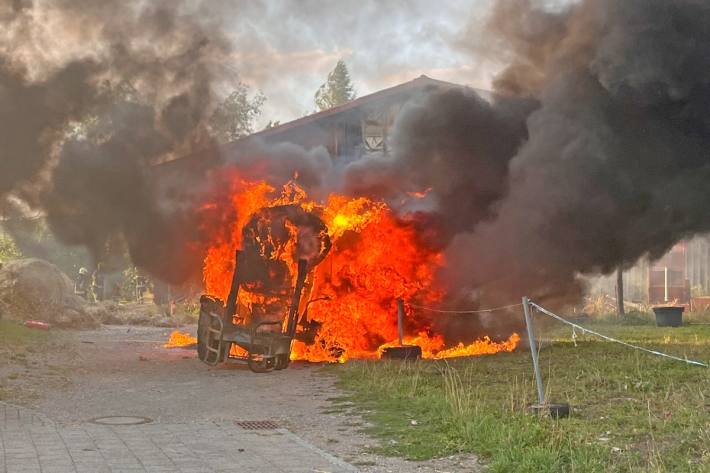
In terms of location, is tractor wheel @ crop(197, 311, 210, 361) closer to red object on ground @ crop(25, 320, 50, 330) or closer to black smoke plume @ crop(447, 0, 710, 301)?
black smoke plume @ crop(447, 0, 710, 301)

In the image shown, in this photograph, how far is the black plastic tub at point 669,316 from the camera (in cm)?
2125

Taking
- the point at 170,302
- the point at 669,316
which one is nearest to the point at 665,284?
the point at 669,316

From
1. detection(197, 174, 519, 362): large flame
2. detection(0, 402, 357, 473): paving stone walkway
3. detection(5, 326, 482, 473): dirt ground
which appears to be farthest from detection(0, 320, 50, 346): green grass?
detection(0, 402, 357, 473): paving stone walkway

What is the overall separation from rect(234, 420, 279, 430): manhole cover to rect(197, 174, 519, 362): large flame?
255 inches

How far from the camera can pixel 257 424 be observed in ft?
26.9

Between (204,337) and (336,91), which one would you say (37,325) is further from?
(336,91)

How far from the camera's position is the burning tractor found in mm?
13522

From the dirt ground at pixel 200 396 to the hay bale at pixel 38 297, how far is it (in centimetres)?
659

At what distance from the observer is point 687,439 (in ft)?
21.5

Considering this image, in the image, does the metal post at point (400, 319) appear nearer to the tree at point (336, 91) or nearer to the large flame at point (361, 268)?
the large flame at point (361, 268)

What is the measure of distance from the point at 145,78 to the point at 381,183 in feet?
18.7

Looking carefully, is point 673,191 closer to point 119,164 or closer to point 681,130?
point 681,130

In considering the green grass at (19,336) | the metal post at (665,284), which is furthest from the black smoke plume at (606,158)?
the metal post at (665,284)

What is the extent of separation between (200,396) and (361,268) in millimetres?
5876
